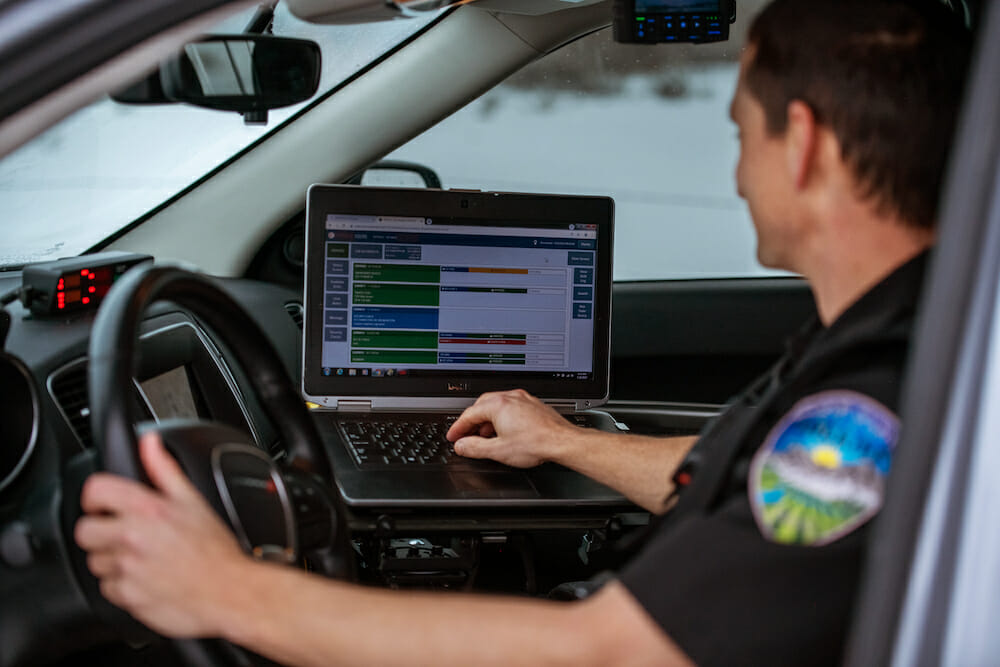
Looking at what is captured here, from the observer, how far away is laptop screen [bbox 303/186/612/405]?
1.89 m

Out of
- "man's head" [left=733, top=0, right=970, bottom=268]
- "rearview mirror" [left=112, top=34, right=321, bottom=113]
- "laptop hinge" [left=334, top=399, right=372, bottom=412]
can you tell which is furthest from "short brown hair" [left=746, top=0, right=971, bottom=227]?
"laptop hinge" [left=334, top=399, right=372, bottom=412]

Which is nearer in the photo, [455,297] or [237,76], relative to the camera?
[237,76]

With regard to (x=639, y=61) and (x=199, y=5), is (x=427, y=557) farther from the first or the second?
(x=639, y=61)

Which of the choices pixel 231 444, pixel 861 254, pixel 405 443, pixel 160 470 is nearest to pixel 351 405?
pixel 405 443

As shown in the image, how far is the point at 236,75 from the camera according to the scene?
50.2 inches

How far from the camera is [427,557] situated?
1.53 meters

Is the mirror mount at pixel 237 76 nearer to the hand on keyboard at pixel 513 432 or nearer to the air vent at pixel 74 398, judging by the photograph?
the air vent at pixel 74 398

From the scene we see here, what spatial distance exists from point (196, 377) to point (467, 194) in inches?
23.4

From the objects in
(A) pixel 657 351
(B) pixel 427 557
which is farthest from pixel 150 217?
(A) pixel 657 351

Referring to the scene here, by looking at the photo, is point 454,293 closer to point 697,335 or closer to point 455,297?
point 455,297

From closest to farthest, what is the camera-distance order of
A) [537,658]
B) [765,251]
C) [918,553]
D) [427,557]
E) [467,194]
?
[918,553] → [537,658] → [765,251] → [427,557] → [467,194]

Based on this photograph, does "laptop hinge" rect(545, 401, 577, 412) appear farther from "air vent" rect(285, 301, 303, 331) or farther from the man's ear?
the man's ear

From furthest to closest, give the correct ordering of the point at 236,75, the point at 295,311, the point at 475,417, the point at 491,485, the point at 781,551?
1. the point at 295,311
2. the point at 475,417
3. the point at 491,485
4. the point at 236,75
5. the point at 781,551

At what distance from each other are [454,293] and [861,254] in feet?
3.44
